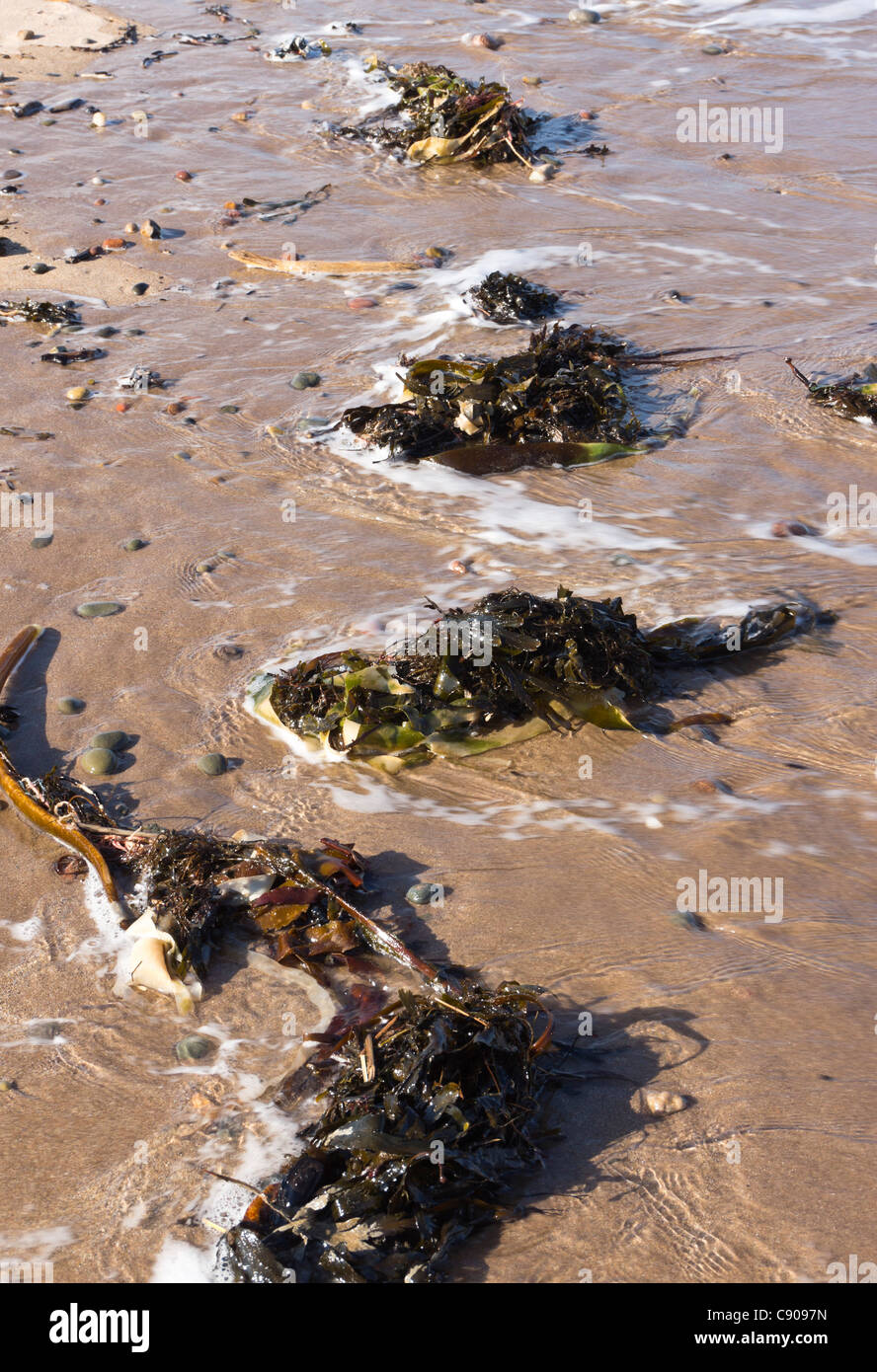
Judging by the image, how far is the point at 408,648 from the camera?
4035 mm

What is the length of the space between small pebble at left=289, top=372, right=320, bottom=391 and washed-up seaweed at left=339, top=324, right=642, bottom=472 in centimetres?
46

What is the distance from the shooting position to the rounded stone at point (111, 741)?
3824 millimetres

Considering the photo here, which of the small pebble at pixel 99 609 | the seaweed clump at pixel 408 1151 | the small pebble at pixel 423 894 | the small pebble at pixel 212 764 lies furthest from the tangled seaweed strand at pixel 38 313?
the seaweed clump at pixel 408 1151

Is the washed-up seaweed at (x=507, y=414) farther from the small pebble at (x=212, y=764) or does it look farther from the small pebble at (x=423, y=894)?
the small pebble at (x=423, y=894)

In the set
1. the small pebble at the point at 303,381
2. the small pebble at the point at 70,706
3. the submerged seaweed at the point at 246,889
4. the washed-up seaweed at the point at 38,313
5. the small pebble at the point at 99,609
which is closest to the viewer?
the submerged seaweed at the point at 246,889

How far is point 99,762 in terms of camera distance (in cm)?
374

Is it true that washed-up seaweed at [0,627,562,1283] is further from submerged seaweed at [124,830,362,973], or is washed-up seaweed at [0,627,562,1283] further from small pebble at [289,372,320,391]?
small pebble at [289,372,320,391]

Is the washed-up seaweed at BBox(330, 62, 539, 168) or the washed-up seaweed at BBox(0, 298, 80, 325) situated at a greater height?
the washed-up seaweed at BBox(330, 62, 539, 168)

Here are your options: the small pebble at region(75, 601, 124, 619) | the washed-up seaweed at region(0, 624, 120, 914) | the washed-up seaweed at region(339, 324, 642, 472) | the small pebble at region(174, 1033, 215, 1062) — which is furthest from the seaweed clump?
the washed-up seaweed at region(339, 324, 642, 472)

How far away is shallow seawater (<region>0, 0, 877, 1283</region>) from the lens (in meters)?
2.60

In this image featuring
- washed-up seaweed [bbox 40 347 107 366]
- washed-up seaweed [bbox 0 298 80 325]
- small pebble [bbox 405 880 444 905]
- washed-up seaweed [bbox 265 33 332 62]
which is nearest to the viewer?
small pebble [bbox 405 880 444 905]

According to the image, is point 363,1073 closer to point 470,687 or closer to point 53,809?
point 53,809

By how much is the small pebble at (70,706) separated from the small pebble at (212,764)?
1.85 feet

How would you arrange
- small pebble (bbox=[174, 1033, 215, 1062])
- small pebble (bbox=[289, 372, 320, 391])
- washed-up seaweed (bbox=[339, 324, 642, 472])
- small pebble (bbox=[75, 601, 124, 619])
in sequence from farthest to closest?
small pebble (bbox=[289, 372, 320, 391])
washed-up seaweed (bbox=[339, 324, 642, 472])
small pebble (bbox=[75, 601, 124, 619])
small pebble (bbox=[174, 1033, 215, 1062])
